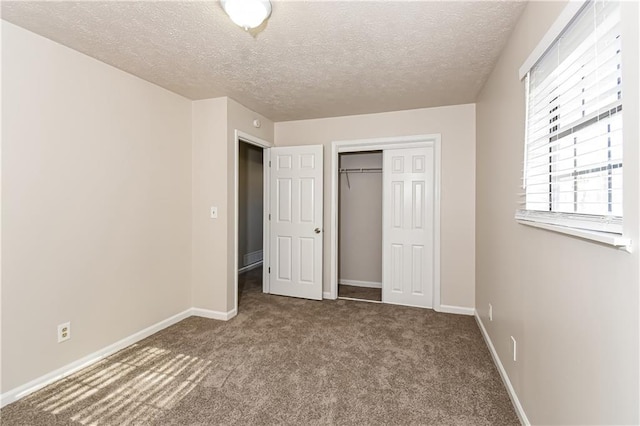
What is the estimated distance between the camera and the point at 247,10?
1.65m

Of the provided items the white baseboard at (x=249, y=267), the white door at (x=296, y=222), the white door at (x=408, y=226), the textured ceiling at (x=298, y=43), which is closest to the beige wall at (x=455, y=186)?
the white door at (x=408, y=226)

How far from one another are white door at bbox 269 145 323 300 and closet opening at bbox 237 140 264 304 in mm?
1145

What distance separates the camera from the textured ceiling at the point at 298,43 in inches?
70.1

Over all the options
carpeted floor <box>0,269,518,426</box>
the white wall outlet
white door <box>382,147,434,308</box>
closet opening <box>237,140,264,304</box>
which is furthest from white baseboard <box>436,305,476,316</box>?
the white wall outlet

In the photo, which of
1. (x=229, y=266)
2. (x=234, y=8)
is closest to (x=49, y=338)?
(x=229, y=266)

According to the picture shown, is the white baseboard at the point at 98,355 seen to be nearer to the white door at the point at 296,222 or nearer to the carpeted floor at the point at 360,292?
the white door at the point at 296,222

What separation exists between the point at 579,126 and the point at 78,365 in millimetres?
3473

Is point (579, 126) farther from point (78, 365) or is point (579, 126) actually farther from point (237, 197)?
point (78, 365)

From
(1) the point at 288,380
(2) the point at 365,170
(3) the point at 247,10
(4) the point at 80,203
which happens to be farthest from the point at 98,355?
(2) the point at 365,170

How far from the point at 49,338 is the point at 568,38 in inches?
139

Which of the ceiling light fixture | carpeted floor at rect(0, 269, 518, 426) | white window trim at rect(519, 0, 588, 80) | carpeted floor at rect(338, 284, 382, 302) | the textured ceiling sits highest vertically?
the textured ceiling

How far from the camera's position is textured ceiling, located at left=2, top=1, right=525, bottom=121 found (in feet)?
5.84

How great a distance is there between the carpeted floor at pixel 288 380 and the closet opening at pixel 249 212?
2389 millimetres

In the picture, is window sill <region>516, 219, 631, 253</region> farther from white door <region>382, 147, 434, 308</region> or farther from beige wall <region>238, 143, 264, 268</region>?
beige wall <region>238, 143, 264, 268</region>
